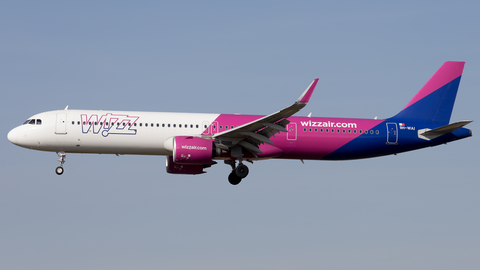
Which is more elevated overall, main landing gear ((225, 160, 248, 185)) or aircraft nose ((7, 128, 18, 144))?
aircraft nose ((7, 128, 18, 144))

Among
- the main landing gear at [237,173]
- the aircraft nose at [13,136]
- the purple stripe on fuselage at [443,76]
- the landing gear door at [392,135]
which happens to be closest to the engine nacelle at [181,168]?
the main landing gear at [237,173]

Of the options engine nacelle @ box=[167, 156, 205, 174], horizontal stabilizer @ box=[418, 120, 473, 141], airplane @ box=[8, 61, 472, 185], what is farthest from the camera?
engine nacelle @ box=[167, 156, 205, 174]

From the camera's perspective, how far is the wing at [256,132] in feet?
101

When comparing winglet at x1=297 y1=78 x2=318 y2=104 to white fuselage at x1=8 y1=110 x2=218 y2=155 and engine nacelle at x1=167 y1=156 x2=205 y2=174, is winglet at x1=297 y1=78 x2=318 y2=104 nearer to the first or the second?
white fuselage at x1=8 y1=110 x2=218 y2=155

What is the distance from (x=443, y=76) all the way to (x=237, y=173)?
15462mm

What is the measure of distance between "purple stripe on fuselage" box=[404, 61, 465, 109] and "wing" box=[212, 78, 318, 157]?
11.8 metres

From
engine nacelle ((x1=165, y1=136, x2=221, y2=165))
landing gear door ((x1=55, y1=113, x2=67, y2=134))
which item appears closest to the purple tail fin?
engine nacelle ((x1=165, y1=136, x2=221, y2=165))

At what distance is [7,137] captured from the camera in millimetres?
33656

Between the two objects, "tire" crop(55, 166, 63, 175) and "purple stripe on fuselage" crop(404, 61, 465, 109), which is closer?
"tire" crop(55, 166, 63, 175)

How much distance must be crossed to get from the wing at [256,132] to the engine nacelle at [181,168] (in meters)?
4.12

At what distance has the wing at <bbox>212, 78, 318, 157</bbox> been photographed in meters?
30.8

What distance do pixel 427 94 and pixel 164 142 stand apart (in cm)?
1740

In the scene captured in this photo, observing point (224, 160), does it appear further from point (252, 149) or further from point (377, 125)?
point (377, 125)

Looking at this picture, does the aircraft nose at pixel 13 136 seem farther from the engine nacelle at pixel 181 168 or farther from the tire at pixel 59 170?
the engine nacelle at pixel 181 168
